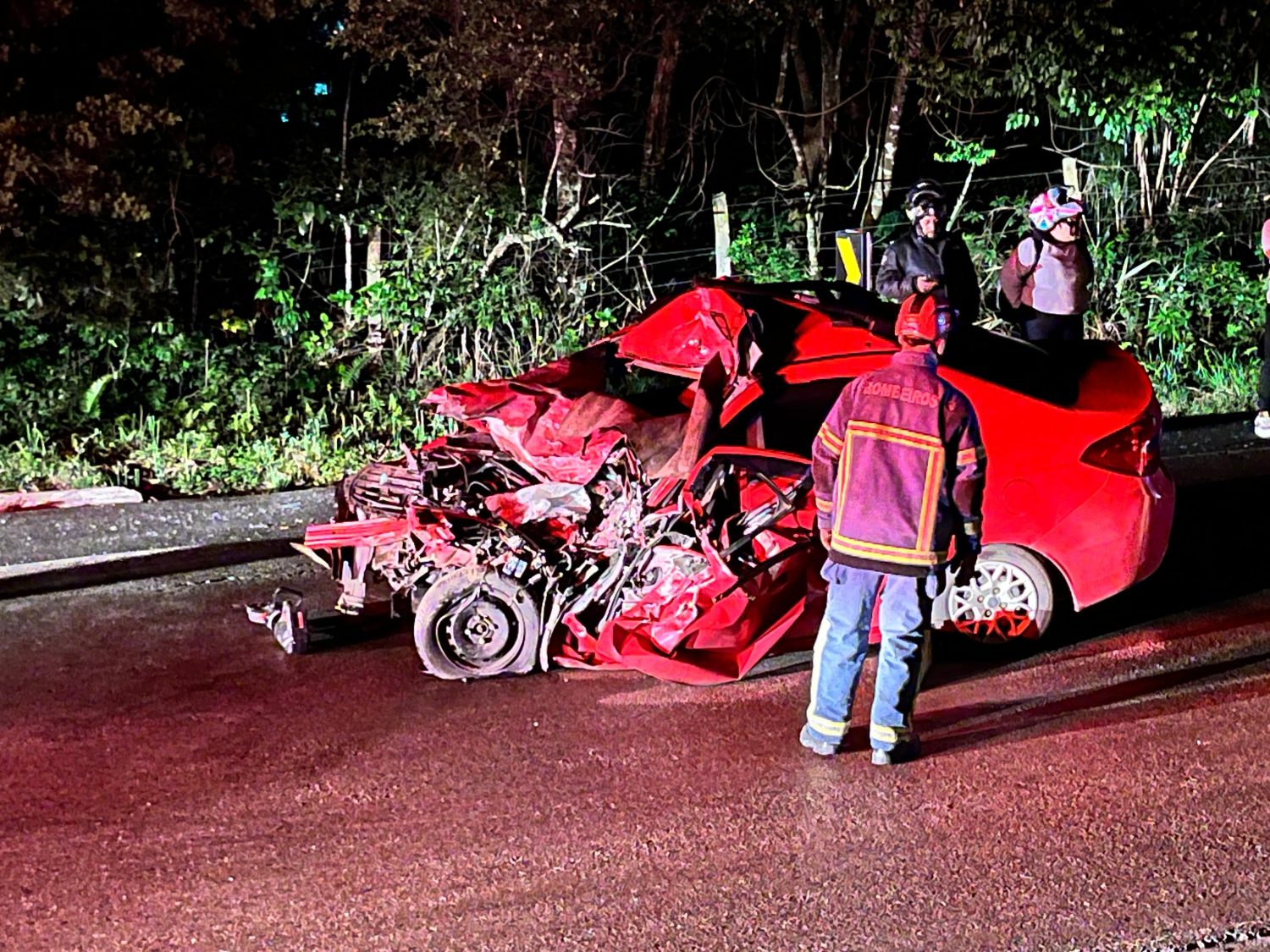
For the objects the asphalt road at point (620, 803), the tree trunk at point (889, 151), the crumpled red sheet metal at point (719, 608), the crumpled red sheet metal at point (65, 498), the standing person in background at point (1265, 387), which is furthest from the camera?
the tree trunk at point (889, 151)

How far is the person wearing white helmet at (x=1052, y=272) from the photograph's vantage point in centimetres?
898

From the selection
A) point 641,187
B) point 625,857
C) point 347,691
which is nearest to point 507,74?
point 641,187

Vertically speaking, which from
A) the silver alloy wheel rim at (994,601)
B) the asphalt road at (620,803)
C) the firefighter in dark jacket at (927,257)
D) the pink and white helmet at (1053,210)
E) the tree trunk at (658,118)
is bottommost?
the asphalt road at (620,803)

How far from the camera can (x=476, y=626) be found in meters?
6.12

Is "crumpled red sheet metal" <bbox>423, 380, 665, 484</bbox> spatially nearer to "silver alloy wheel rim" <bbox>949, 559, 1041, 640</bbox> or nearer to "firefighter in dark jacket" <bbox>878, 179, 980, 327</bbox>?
"silver alloy wheel rim" <bbox>949, 559, 1041, 640</bbox>

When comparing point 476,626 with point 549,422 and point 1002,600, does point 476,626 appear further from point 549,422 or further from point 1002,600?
point 1002,600

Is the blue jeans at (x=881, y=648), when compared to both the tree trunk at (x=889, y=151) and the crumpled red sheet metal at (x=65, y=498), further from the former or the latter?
the tree trunk at (x=889, y=151)

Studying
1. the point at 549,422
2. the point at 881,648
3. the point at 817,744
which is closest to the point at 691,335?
the point at 549,422

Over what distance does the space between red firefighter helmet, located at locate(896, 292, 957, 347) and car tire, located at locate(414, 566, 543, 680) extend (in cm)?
198

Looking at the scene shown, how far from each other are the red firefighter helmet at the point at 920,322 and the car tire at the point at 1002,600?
1.51m

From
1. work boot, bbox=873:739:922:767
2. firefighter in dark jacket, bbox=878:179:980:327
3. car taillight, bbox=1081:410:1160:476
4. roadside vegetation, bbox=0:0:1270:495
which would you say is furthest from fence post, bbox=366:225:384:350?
work boot, bbox=873:739:922:767

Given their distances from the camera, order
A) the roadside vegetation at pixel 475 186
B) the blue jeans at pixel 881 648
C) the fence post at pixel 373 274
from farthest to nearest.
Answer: the fence post at pixel 373 274 < the roadside vegetation at pixel 475 186 < the blue jeans at pixel 881 648

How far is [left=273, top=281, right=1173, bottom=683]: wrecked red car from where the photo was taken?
19.2 ft

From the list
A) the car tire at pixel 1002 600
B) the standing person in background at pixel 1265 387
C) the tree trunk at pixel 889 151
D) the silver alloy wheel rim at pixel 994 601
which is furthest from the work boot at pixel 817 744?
the tree trunk at pixel 889 151
